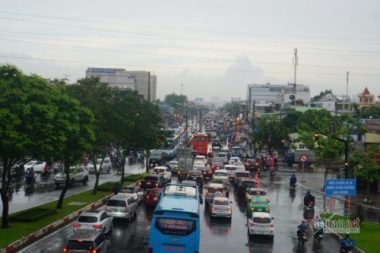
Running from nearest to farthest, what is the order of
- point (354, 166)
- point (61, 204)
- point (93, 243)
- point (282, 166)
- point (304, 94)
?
point (93, 243) → point (61, 204) → point (354, 166) → point (282, 166) → point (304, 94)

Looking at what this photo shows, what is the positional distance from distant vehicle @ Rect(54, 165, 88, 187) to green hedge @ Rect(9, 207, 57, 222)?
44.1ft

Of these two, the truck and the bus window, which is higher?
the truck

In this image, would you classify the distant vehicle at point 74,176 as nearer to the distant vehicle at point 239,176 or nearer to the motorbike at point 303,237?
the distant vehicle at point 239,176

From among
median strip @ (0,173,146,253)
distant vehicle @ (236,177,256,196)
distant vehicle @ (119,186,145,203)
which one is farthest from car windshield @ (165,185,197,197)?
distant vehicle @ (236,177,256,196)

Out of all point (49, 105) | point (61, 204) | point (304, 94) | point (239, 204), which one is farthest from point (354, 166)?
point (304, 94)

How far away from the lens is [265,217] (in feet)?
104

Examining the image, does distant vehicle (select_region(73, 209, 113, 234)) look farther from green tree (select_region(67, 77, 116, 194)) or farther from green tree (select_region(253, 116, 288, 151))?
green tree (select_region(253, 116, 288, 151))

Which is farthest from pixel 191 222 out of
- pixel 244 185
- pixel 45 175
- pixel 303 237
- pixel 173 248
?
pixel 45 175

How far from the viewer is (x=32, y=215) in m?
33.3

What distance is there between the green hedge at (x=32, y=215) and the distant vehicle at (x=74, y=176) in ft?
44.1

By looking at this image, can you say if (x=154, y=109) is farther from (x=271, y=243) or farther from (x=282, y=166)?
(x=271, y=243)

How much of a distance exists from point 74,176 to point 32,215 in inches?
775

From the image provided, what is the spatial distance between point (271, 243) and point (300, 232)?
65.3 inches

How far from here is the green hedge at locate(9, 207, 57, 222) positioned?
1275 inches
